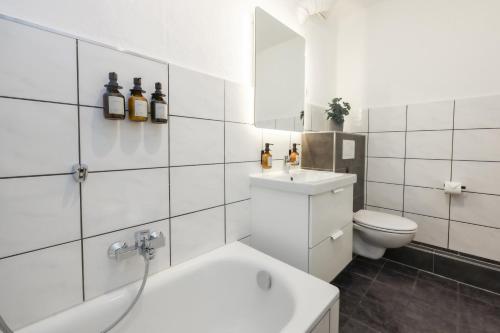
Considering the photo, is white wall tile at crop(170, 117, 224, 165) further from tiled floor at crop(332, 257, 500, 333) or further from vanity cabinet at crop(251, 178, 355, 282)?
tiled floor at crop(332, 257, 500, 333)

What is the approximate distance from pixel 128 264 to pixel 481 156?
7.60ft

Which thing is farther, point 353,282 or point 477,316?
point 353,282

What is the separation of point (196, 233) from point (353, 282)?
124 cm

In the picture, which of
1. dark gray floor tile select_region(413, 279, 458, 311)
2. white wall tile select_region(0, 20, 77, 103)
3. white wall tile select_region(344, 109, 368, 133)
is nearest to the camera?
white wall tile select_region(0, 20, 77, 103)

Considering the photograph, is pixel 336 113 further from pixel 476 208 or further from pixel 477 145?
pixel 476 208

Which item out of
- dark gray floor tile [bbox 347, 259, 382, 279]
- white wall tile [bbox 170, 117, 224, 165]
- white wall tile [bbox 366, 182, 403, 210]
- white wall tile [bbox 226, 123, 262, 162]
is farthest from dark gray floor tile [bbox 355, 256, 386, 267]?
white wall tile [bbox 170, 117, 224, 165]

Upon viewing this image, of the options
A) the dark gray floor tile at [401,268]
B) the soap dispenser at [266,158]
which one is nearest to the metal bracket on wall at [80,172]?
the soap dispenser at [266,158]

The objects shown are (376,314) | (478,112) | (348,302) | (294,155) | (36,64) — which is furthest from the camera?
(294,155)

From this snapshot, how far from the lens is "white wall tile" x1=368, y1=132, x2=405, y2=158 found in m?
2.01

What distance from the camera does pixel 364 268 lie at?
185 centimetres

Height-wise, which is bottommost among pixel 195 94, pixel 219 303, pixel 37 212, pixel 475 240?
pixel 219 303

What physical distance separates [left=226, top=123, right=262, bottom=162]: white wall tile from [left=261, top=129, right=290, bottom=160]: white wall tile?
0.08 metres

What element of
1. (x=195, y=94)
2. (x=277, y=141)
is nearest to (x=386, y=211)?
(x=277, y=141)

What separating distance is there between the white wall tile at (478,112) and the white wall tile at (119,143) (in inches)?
81.9
